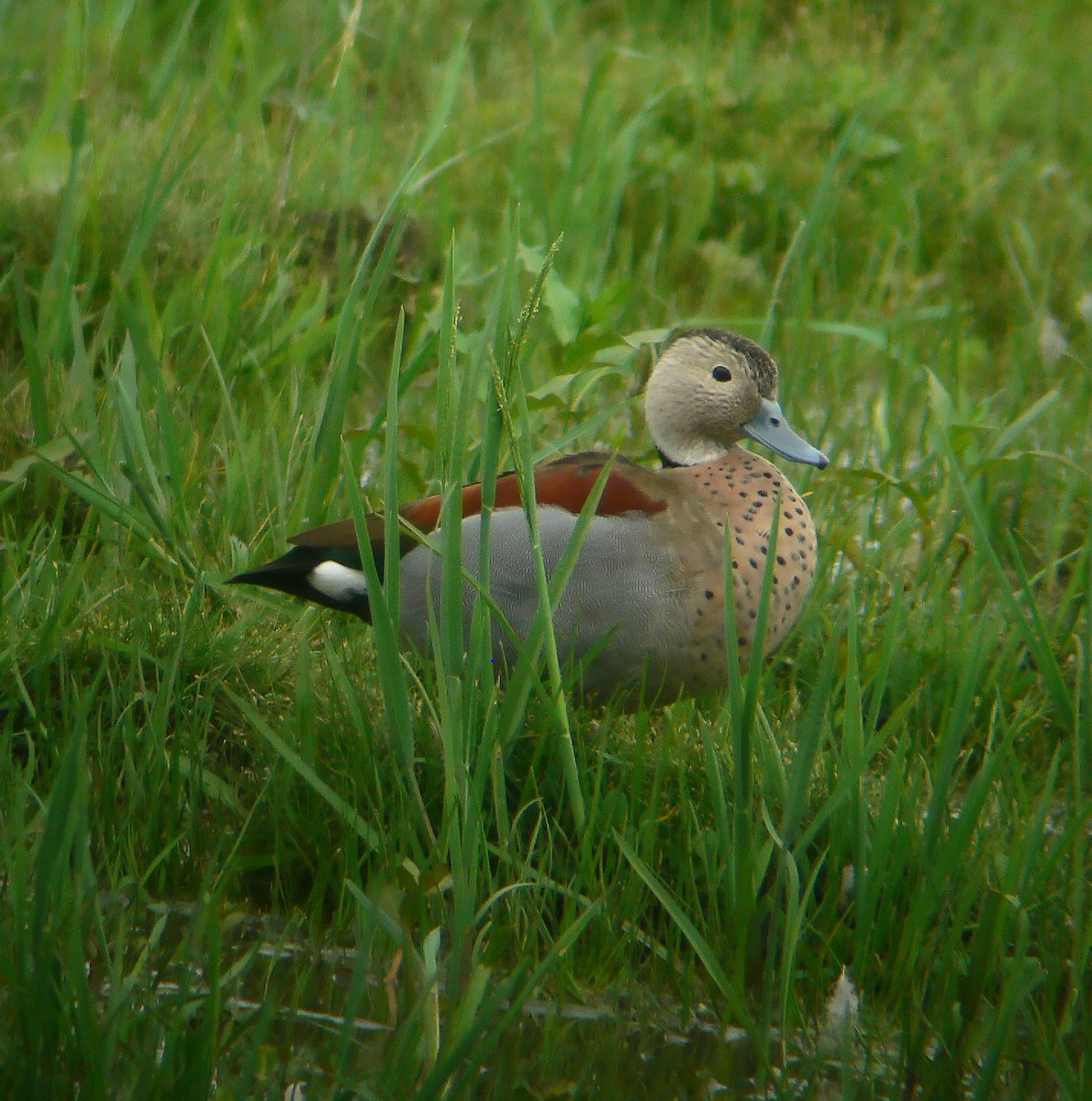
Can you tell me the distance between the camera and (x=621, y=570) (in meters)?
3.05

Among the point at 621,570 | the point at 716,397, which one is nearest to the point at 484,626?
the point at 621,570

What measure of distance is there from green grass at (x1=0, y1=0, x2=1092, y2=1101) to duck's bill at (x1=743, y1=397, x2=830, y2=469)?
235 millimetres

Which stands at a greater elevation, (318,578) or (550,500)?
(550,500)

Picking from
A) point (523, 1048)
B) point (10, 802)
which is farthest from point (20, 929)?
point (523, 1048)

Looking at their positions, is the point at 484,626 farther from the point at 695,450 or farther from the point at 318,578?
the point at 695,450

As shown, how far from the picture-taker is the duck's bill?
11.4 ft

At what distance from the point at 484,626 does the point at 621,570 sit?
0.79 metres

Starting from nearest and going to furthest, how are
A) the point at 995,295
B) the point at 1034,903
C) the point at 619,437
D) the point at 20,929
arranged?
1. the point at 20,929
2. the point at 1034,903
3. the point at 619,437
4. the point at 995,295

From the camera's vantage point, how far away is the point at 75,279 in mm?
4152

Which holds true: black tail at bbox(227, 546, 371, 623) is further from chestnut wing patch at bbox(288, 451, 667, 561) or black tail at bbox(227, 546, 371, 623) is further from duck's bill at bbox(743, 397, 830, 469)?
duck's bill at bbox(743, 397, 830, 469)

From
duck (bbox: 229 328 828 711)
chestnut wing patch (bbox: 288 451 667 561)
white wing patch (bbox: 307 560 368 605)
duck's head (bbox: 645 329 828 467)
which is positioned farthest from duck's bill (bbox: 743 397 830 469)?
white wing patch (bbox: 307 560 368 605)

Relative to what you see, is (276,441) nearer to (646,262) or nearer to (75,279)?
(75,279)

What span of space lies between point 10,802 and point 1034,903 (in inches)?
62.5

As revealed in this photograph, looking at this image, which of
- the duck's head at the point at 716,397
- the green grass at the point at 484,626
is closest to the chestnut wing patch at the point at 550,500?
the green grass at the point at 484,626
